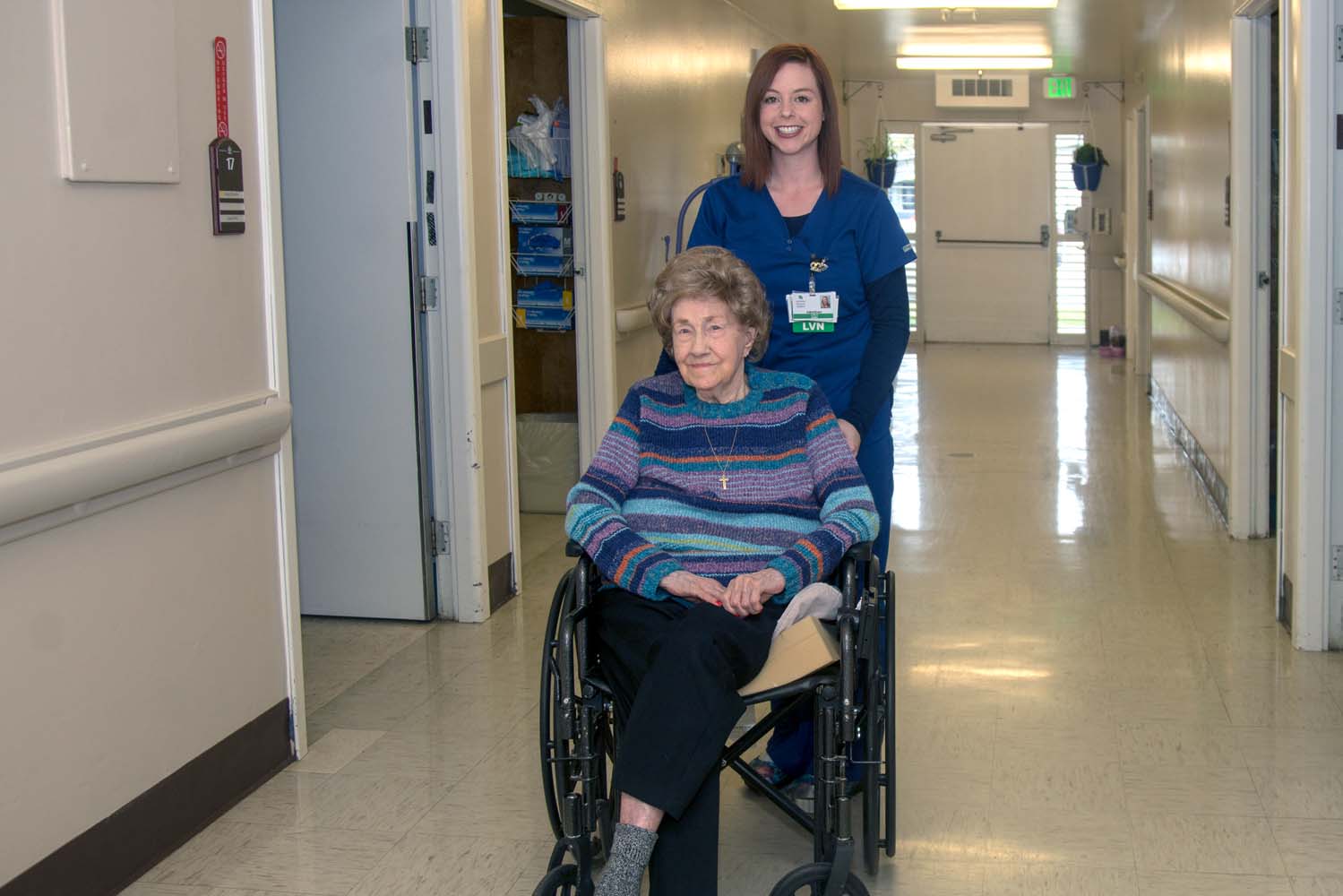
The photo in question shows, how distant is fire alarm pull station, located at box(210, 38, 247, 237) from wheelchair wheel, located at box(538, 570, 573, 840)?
1.16 meters

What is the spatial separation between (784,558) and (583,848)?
608mm

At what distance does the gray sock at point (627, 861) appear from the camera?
90.7 inches

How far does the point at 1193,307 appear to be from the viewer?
23.2 ft

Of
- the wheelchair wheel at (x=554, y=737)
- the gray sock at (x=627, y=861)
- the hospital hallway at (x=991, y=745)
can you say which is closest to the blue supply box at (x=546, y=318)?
the hospital hallway at (x=991, y=745)

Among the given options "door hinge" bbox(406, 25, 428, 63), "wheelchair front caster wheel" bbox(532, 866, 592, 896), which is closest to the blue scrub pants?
"wheelchair front caster wheel" bbox(532, 866, 592, 896)

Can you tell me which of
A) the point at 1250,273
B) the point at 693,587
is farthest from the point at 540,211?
the point at 693,587

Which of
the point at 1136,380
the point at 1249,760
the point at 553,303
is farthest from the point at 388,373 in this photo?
the point at 1136,380

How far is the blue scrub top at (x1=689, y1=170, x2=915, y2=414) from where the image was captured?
3.00 m

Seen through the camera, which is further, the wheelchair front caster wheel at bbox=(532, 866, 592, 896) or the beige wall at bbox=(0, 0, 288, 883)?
the beige wall at bbox=(0, 0, 288, 883)

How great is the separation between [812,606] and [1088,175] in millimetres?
12127

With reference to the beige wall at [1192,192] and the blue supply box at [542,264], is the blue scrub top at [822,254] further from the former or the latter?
the beige wall at [1192,192]

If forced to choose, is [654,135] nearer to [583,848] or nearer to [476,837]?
[476,837]

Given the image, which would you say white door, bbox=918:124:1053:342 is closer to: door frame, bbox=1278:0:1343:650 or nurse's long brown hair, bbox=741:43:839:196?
door frame, bbox=1278:0:1343:650

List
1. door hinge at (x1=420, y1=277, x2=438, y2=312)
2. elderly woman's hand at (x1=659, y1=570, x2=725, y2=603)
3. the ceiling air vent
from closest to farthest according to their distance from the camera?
elderly woman's hand at (x1=659, y1=570, x2=725, y2=603), door hinge at (x1=420, y1=277, x2=438, y2=312), the ceiling air vent
